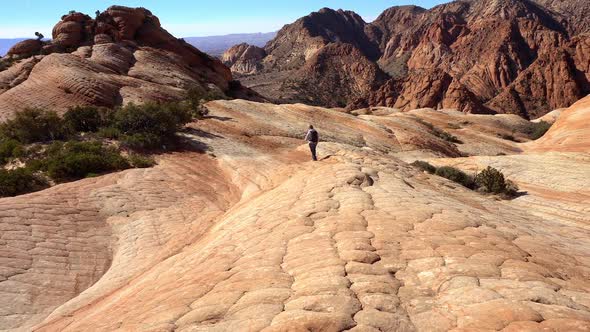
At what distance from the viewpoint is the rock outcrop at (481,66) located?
105 metres

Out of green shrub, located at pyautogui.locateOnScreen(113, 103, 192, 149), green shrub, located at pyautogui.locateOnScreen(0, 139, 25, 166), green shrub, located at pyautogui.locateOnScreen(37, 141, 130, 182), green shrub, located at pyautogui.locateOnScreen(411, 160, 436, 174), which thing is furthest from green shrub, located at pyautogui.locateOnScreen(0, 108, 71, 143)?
green shrub, located at pyautogui.locateOnScreen(411, 160, 436, 174)

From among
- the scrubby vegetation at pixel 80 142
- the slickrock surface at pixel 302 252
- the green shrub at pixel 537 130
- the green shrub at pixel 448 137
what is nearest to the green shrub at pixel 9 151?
the scrubby vegetation at pixel 80 142

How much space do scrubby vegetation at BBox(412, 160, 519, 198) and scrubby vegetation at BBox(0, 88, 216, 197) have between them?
13.5 metres

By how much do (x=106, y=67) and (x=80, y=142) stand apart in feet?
64.4

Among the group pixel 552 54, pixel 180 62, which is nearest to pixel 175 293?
pixel 180 62

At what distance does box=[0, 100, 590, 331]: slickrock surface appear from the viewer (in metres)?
5.51

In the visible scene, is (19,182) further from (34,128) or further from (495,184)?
(495,184)

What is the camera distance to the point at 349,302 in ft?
18.4

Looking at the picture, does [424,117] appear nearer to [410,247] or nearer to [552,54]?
[410,247]

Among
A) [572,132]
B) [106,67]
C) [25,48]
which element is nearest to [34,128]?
[106,67]

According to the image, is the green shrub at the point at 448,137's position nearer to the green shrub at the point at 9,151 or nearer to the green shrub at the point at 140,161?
the green shrub at the point at 140,161

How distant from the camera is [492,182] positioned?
51.9 feet

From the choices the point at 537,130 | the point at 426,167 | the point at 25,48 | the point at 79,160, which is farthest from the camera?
the point at 537,130

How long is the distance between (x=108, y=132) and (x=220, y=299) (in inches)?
765
